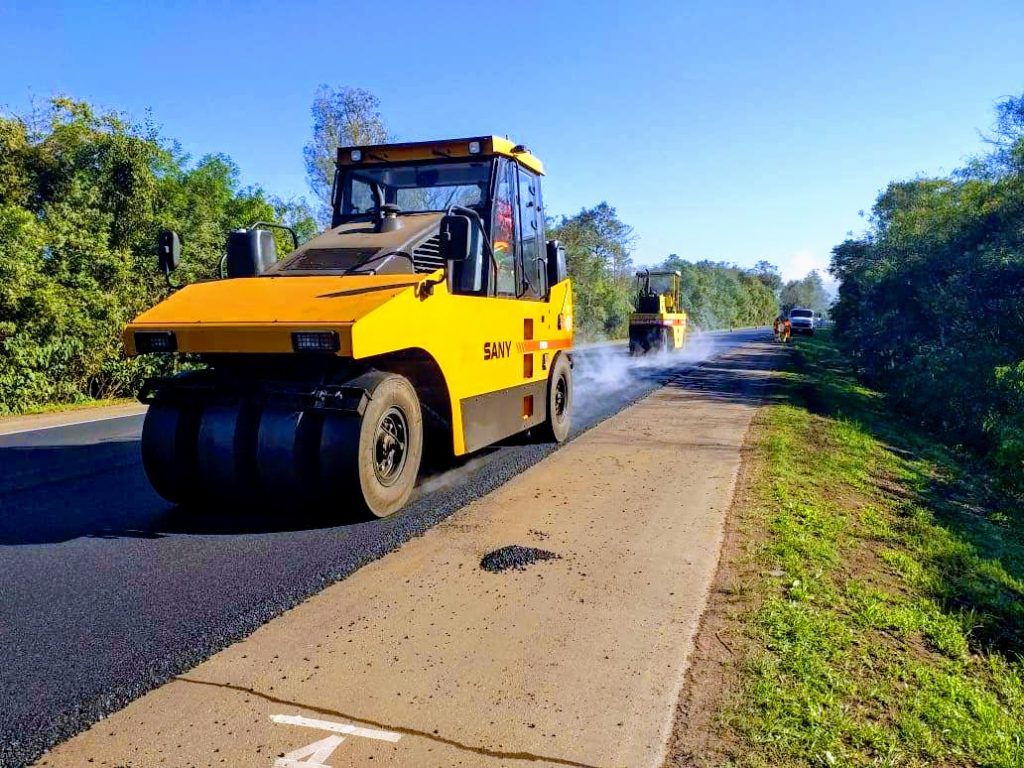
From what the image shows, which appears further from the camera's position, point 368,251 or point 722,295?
point 722,295

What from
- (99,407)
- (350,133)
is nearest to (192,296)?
(99,407)

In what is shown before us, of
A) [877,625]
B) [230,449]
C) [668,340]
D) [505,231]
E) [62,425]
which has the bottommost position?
[877,625]

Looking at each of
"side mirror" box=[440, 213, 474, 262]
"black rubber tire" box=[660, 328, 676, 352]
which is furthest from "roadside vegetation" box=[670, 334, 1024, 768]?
"black rubber tire" box=[660, 328, 676, 352]

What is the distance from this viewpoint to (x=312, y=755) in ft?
8.29

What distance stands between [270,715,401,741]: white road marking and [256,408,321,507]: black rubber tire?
7.68ft

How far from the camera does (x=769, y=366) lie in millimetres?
22172

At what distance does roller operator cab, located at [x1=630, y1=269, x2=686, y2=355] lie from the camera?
24922mm

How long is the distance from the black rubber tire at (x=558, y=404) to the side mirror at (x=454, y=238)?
3.10 metres

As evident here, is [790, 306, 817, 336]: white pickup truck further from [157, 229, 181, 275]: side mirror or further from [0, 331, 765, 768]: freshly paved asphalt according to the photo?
[157, 229, 181, 275]: side mirror

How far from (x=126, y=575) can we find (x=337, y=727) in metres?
2.24

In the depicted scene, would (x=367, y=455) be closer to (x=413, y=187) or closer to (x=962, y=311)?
(x=413, y=187)

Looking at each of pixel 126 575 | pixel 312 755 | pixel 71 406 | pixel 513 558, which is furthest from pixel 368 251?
pixel 71 406

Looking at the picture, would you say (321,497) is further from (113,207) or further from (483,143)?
(113,207)

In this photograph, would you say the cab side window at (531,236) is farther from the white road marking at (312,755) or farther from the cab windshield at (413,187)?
the white road marking at (312,755)
